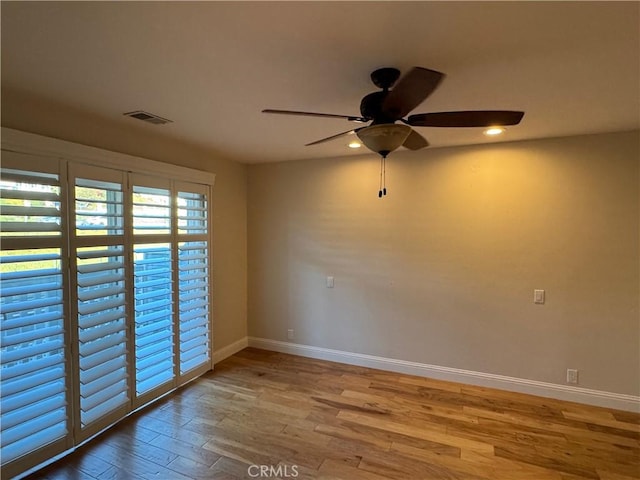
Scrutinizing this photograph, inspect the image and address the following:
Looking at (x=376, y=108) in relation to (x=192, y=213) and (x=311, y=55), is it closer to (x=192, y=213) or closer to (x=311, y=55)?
(x=311, y=55)

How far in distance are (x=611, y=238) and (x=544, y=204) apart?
585mm

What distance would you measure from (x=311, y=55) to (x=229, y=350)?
3.49 metres

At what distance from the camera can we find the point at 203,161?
11.5ft

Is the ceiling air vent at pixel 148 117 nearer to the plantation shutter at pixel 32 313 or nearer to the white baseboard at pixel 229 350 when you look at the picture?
the plantation shutter at pixel 32 313

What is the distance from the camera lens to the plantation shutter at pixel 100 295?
230 cm

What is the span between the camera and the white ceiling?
1.26 metres

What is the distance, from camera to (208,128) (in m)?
2.71

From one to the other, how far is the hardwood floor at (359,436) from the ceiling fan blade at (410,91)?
219 centimetres

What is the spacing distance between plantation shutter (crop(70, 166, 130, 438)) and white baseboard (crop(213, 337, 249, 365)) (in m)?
1.19

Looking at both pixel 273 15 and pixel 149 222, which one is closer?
pixel 273 15

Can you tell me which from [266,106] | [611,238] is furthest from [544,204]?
[266,106]

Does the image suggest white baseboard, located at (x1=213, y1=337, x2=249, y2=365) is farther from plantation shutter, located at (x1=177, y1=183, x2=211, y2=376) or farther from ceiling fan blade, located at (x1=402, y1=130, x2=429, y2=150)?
ceiling fan blade, located at (x1=402, y1=130, x2=429, y2=150)

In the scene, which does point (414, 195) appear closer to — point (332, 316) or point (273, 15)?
point (332, 316)

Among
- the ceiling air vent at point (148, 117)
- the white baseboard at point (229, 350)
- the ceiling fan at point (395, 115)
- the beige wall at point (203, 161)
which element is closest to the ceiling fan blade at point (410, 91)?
the ceiling fan at point (395, 115)
